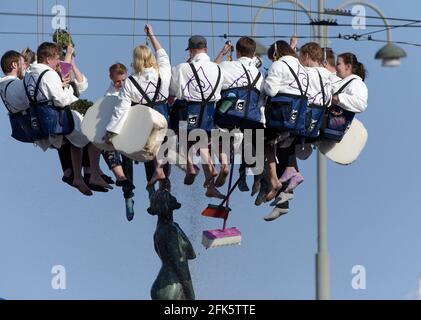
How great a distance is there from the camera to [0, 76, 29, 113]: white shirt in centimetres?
3697

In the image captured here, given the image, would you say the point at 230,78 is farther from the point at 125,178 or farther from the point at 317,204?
the point at 317,204

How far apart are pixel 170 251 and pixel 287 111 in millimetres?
4124

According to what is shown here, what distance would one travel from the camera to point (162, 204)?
4009cm

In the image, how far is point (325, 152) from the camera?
127 ft

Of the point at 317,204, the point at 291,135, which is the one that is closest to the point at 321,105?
the point at 291,135

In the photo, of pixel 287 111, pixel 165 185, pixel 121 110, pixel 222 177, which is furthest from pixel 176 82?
pixel 165 185

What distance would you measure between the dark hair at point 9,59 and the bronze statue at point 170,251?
143 inches

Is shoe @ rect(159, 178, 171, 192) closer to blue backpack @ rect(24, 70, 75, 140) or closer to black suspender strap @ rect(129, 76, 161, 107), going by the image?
blue backpack @ rect(24, 70, 75, 140)

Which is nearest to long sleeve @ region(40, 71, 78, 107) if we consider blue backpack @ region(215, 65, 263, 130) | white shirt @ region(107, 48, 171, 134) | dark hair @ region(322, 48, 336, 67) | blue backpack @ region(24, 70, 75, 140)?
blue backpack @ region(24, 70, 75, 140)

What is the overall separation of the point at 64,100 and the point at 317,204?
1110 cm

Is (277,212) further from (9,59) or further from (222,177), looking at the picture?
(9,59)
